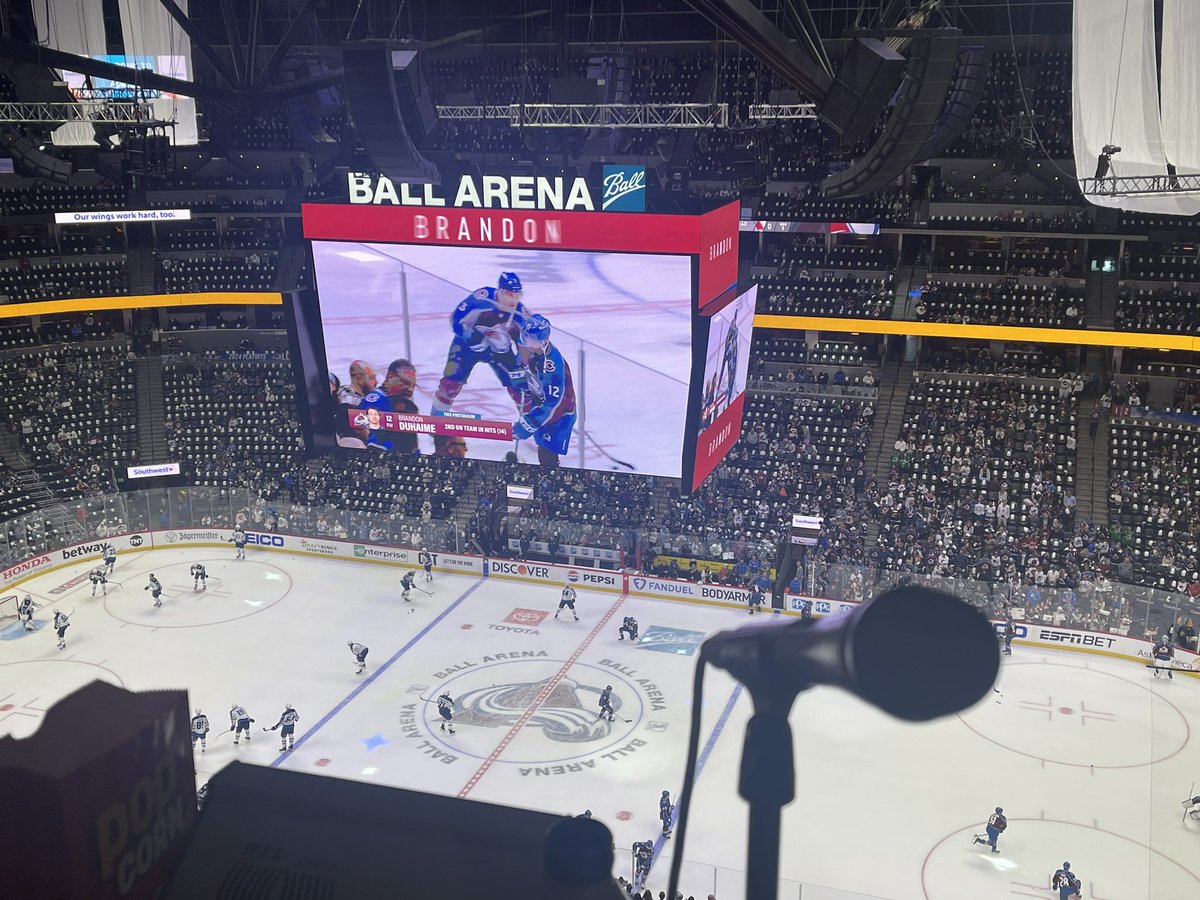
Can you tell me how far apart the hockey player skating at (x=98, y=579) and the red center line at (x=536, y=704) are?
517 inches

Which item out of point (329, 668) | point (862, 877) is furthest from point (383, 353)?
point (862, 877)

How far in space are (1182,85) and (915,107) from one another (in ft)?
16.1

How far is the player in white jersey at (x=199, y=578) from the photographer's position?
104ft

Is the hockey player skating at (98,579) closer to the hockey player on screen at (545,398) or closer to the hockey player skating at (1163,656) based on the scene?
the hockey player on screen at (545,398)

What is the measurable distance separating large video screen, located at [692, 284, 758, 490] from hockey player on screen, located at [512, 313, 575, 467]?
298cm

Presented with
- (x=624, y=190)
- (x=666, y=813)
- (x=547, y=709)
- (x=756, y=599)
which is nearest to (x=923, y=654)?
(x=666, y=813)

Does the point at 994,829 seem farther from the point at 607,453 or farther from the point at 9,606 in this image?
the point at 9,606

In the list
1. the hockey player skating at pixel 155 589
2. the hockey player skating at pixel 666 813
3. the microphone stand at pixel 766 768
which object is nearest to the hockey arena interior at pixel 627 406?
the hockey player skating at pixel 666 813

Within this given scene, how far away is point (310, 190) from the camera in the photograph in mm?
41688

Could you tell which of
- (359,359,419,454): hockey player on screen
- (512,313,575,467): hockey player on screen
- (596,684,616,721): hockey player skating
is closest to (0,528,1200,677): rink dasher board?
(359,359,419,454): hockey player on screen

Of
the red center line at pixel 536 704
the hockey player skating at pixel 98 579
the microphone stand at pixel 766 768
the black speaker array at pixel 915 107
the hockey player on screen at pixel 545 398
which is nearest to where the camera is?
the microphone stand at pixel 766 768

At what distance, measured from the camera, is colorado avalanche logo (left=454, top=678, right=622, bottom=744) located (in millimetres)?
24078

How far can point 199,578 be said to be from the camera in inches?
1252

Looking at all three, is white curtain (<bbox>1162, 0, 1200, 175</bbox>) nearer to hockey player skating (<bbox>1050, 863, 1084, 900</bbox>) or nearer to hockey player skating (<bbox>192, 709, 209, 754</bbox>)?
hockey player skating (<bbox>1050, 863, 1084, 900</bbox>)
